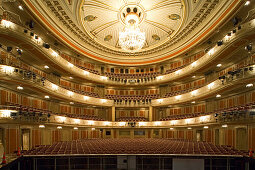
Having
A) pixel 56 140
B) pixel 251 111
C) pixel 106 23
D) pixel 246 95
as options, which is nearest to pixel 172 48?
pixel 106 23

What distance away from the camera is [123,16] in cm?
1622

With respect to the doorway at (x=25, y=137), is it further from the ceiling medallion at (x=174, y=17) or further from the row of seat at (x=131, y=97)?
the ceiling medallion at (x=174, y=17)

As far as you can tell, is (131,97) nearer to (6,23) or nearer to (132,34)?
(132,34)

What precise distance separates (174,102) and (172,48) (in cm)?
712

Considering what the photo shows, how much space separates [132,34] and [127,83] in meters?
11.2

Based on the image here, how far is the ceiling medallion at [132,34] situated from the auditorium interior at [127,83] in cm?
8

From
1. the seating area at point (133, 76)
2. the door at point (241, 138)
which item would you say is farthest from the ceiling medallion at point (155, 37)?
the door at point (241, 138)

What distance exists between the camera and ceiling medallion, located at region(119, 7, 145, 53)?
14008mm

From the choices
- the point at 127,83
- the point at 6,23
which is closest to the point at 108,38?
the point at 127,83

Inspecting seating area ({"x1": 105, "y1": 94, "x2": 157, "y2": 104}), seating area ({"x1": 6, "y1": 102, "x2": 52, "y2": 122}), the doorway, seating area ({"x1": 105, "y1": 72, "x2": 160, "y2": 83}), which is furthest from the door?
the doorway

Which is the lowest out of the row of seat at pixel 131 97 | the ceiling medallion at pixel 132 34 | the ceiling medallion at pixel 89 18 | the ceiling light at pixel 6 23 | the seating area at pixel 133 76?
the row of seat at pixel 131 97

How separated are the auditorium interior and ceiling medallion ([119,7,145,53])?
81 mm

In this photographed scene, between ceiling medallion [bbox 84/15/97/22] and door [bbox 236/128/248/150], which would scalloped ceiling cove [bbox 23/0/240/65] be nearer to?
ceiling medallion [bbox 84/15/97/22]

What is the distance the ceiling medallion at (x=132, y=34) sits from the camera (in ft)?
46.0
